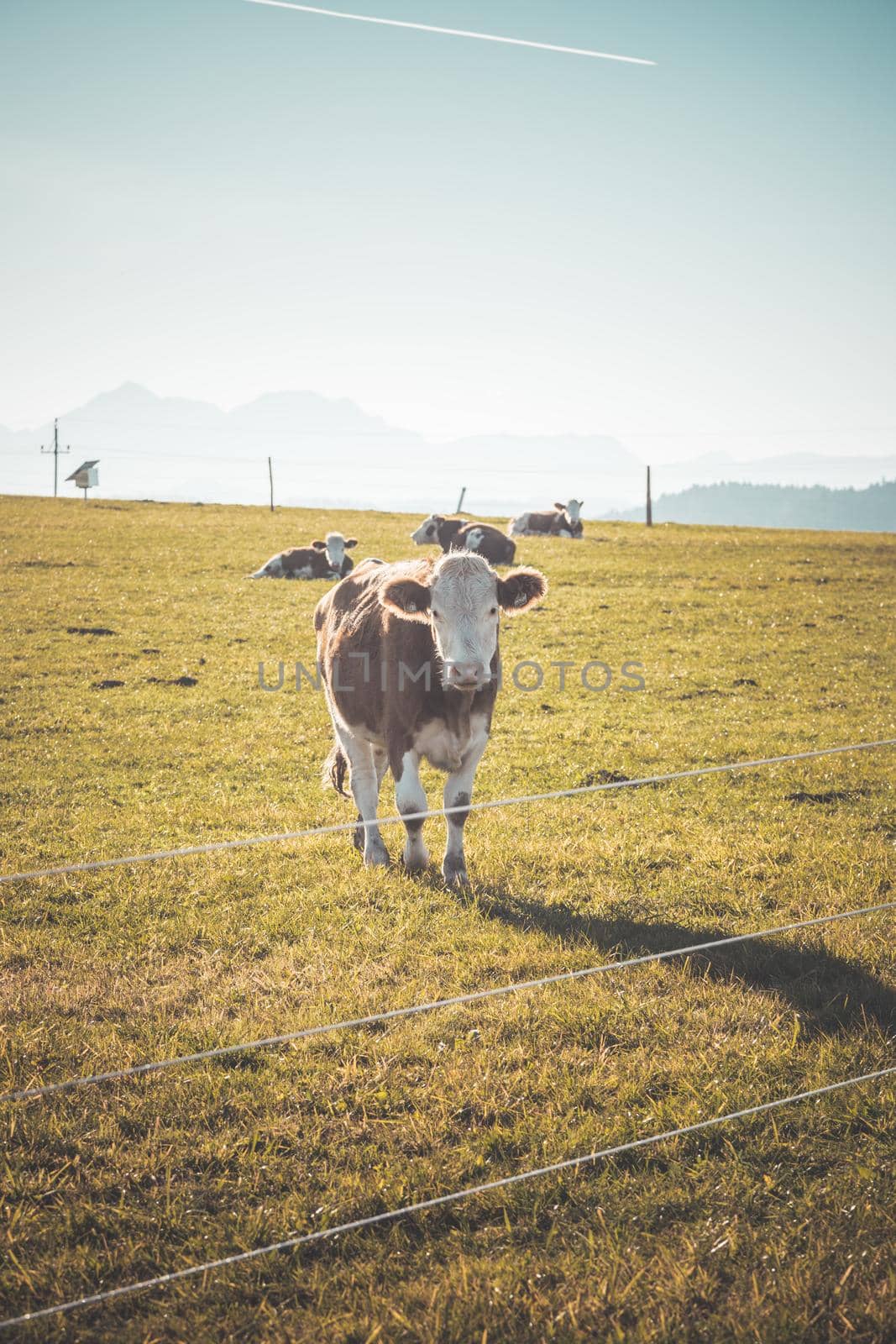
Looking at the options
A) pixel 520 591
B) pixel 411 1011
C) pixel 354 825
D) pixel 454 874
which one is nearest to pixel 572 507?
pixel 520 591

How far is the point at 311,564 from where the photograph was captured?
26234 millimetres

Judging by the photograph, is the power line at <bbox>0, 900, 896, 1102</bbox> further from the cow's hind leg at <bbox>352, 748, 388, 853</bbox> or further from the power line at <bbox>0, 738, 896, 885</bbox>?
the cow's hind leg at <bbox>352, 748, 388, 853</bbox>

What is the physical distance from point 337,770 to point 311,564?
17.8 metres

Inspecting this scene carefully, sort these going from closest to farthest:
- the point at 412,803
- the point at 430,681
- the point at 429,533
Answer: the point at 412,803, the point at 430,681, the point at 429,533

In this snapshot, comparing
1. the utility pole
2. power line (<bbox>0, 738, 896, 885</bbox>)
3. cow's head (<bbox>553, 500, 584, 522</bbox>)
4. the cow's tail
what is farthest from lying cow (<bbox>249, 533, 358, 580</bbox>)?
the utility pole

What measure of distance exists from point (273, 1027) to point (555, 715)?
8739 millimetres

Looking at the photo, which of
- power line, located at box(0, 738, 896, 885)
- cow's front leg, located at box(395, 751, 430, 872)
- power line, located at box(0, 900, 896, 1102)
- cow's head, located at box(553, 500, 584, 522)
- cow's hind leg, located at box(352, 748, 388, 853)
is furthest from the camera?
cow's head, located at box(553, 500, 584, 522)

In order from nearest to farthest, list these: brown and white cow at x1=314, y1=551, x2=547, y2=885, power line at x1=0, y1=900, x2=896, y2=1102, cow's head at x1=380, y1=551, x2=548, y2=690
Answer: power line at x1=0, y1=900, x2=896, y2=1102 → cow's head at x1=380, y1=551, x2=548, y2=690 → brown and white cow at x1=314, y1=551, x2=547, y2=885

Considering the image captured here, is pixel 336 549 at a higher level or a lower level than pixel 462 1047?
higher

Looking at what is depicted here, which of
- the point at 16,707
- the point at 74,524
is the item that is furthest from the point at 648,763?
the point at 74,524

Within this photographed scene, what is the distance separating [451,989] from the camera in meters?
5.35

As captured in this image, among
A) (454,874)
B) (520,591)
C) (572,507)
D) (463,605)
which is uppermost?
(572,507)

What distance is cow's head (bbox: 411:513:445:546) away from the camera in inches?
1235

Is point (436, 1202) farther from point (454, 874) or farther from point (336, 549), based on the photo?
point (336, 549)
